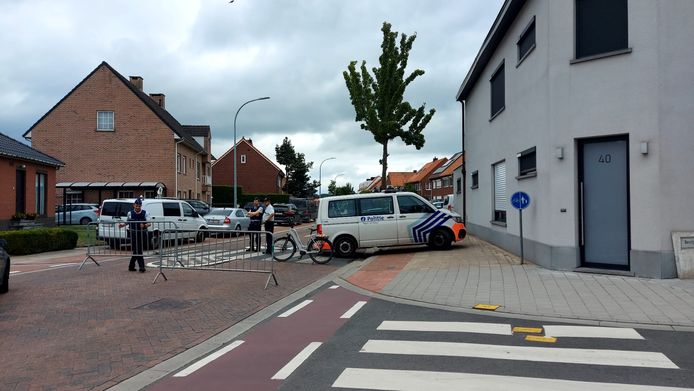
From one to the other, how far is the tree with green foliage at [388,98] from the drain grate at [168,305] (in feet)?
63.8

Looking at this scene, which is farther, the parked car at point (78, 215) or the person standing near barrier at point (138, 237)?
the parked car at point (78, 215)

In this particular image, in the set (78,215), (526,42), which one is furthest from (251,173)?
(526,42)

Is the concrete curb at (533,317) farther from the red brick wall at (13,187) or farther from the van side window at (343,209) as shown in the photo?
the red brick wall at (13,187)

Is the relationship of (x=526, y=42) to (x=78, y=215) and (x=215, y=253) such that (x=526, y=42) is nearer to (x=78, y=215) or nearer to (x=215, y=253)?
(x=215, y=253)

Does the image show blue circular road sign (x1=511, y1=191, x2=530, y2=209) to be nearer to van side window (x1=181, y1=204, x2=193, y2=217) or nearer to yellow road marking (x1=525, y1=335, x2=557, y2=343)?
yellow road marking (x1=525, y1=335, x2=557, y2=343)

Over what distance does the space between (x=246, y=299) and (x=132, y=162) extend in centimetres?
3150

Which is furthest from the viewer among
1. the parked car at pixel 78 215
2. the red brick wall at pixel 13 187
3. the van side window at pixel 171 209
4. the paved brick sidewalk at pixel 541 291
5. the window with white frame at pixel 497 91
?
the parked car at pixel 78 215

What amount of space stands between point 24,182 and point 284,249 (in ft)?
48.6

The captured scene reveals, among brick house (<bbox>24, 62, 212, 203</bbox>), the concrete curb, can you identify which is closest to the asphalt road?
the concrete curb

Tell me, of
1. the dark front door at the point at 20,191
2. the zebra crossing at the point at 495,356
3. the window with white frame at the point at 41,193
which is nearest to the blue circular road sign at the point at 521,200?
the zebra crossing at the point at 495,356

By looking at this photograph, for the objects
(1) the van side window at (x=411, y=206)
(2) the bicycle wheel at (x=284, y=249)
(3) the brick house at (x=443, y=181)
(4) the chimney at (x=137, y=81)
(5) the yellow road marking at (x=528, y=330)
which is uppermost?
(4) the chimney at (x=137, y=81)

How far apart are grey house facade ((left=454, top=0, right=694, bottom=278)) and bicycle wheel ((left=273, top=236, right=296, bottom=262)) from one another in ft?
20.1

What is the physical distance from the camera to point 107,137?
37.0m

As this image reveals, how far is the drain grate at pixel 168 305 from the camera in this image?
26.2 feet
